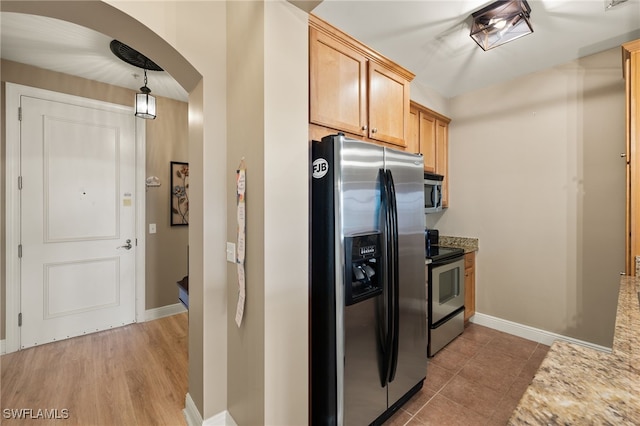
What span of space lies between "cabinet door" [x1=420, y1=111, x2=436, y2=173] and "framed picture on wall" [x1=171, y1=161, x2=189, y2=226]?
304 centimetres

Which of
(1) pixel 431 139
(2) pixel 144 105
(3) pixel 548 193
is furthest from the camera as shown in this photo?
(1) pixel 431 139

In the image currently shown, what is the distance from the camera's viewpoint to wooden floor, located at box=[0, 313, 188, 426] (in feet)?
6.11

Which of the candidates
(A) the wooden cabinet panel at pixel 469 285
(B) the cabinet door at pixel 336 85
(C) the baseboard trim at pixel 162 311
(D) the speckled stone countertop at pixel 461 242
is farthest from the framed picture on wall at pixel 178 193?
(A) the wooden cabinet panel at pixel 469 285

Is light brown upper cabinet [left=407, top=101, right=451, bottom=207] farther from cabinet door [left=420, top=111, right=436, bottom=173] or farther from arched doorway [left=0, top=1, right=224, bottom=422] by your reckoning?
arched doorway [left=0, top=1, right=224, bottom=422]

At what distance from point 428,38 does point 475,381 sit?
293cm

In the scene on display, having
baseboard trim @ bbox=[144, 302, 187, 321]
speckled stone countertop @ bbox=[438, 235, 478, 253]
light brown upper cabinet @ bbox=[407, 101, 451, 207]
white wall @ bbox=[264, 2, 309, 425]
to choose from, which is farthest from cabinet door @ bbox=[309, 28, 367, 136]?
baseboard trim @ bbox=[144, 302, 187, 321]

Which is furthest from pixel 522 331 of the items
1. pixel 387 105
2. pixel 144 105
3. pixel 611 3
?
pixel 144 105

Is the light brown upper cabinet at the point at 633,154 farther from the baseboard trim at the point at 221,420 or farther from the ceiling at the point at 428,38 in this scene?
the baseboard trim at the point at 221,420

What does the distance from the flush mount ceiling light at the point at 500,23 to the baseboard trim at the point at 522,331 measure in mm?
2865

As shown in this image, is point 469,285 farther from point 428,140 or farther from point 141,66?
point 141,66

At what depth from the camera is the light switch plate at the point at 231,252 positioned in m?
1.63

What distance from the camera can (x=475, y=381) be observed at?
2248 mm

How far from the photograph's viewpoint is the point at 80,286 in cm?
295

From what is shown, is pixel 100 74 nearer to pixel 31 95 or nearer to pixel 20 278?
pixel 31 95
